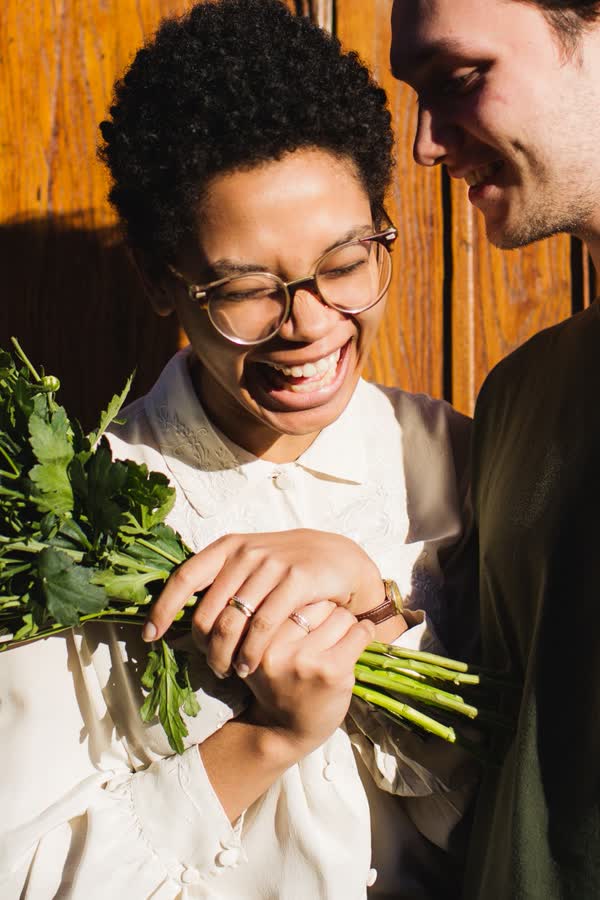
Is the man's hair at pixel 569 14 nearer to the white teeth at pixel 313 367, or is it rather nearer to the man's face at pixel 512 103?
the man's face at pixel 512 103

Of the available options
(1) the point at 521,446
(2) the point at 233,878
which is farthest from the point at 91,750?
(1) the point at 521,446

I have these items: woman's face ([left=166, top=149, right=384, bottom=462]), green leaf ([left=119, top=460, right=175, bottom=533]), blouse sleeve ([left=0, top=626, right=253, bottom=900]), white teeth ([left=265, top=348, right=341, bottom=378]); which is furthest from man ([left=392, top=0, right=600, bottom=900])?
green leaf ([left=119, top=460, right=175, bottom=533])

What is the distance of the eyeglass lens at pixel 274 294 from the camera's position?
1449 mm

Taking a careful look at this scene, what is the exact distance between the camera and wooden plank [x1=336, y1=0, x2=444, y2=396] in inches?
91.4

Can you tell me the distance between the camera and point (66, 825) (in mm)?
1463

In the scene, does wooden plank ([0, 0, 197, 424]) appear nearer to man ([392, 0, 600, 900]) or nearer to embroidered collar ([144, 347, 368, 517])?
embroidered collar ([144, 347, 368, 517])

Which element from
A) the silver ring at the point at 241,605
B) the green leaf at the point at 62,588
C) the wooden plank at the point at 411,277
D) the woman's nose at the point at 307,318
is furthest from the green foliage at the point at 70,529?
the wooden plank at the point at 411,277

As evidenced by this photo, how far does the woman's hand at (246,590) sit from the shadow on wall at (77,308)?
2.99 ft

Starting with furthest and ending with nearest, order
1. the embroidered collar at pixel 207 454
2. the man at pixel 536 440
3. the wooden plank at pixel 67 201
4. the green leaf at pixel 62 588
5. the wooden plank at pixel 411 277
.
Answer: the wooden plank at pixel 411 277 → the wooden plank at pixel 67 201 → the embroidered collar at pixel 207 454 → the man at pixel 536 440 → the green leaf at pixel 62 588

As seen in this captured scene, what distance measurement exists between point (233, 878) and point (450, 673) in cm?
49

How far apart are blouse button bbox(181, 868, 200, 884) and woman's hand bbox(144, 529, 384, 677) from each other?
34 centimetres

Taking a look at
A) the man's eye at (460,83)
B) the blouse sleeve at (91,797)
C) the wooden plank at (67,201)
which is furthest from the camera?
the wooden plank at (67,201)

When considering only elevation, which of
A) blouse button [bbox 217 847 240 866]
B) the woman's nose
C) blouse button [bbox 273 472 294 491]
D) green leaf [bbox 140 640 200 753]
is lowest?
blouse button [bbox 217 847 240 866]

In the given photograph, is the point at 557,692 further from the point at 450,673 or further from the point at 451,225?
the point at 451,225
